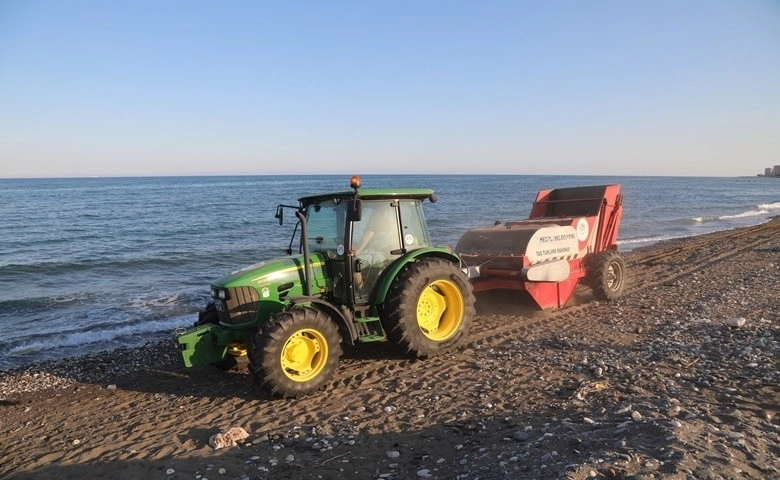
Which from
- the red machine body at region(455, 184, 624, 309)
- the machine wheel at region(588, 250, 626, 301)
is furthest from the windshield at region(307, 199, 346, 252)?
the machine wheel at region(588, 250, 626, 301)

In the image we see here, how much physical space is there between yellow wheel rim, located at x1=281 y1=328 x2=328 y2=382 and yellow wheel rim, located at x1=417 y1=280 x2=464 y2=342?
1.61m

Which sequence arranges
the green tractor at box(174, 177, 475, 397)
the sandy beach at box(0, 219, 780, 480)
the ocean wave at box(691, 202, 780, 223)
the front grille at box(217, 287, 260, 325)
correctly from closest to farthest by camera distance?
the sandy beach at box(0, 219, 780, 480) → the green tractor at box(174, 177, 475, 397) → the front grille at box(217, 287, 260, 325) → the ocean wave at box(691, 202, 780, 223)

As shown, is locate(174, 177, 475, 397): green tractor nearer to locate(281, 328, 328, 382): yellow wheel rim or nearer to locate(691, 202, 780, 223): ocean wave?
locate(281, 328, 328, 382): yellow wheel rim

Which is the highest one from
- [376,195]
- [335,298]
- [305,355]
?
[376,195]

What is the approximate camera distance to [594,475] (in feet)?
10.5

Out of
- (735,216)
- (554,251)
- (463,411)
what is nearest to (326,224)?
(463,411)

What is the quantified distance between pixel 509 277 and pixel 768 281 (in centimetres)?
605

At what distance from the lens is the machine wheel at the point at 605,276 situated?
30.7 feet

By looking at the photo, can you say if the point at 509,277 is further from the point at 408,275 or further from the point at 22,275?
the point at 22,275

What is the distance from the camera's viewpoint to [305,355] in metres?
5.73

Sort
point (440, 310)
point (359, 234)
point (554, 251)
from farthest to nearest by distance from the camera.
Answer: point (554, 251) < point (440, 310) < point (359, 234)

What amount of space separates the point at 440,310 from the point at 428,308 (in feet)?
0.70

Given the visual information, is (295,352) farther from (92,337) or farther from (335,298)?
(92,337)

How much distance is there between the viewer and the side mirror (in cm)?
584
